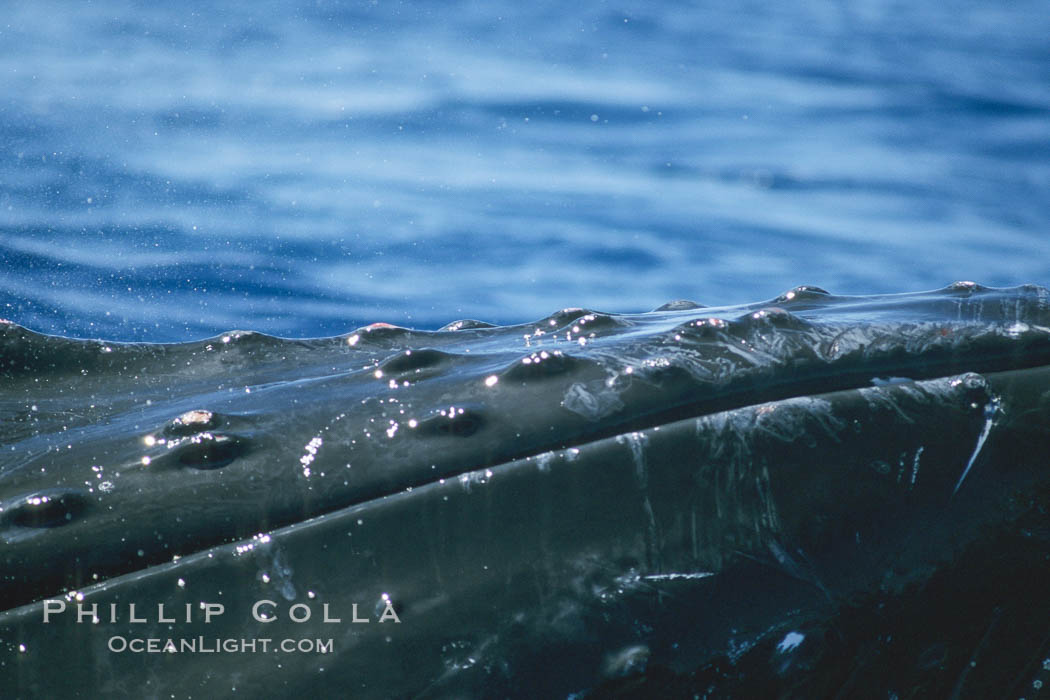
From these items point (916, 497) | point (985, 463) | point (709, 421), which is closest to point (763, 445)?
point (709, 421)

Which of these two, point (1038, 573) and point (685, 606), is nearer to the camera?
point (685, 606)

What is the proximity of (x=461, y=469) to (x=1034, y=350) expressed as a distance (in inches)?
69.0

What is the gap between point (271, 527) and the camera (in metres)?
2.54

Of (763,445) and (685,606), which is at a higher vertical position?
(763,445)

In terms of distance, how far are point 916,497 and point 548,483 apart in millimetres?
1007

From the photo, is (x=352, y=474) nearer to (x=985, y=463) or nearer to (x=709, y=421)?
(x=709, y=421)

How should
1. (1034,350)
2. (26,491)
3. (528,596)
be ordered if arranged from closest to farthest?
(528,596)
(26,491)
(1034,350)

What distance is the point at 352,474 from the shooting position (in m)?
2.62

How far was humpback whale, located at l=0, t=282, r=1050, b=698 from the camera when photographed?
7.89ft

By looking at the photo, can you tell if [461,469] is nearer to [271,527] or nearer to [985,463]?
[271,527]

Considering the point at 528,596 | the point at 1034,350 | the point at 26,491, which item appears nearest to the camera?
the point at 528,596

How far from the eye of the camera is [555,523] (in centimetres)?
258

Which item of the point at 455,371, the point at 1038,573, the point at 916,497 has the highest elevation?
the point at 455,371

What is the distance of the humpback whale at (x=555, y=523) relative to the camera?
2.41 metres
